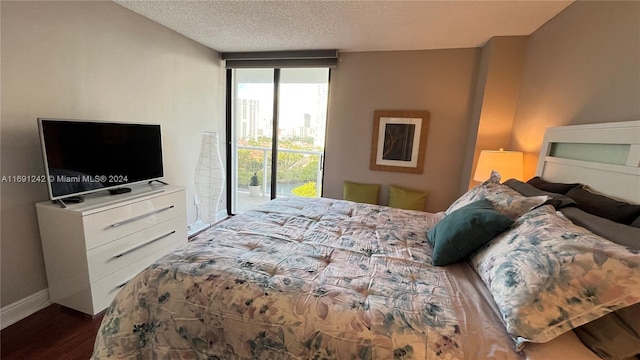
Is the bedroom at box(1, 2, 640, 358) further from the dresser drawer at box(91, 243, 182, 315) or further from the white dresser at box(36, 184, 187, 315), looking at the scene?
the dresser drawer at box(91, 243, 182, 315)

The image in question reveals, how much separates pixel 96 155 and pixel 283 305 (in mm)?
1972

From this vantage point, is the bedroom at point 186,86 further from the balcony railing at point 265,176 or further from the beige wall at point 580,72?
the balcony railing at point 265,176

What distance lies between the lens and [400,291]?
1059 millimetres

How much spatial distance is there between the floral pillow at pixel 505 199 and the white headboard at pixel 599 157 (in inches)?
13.0

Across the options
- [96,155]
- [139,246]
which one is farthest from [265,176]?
[96,155]

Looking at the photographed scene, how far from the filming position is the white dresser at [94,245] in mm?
1721

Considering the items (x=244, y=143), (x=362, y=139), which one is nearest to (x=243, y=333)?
(x=362, y=139)

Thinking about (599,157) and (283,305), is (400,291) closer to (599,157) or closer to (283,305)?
(283,305)

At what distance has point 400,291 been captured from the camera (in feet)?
3.47

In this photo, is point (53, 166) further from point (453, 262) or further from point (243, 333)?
point (453, 262)

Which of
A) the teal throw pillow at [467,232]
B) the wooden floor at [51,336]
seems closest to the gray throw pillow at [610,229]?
the teal throw pillow at [467,232]

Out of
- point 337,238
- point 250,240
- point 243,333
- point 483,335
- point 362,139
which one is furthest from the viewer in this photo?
point 362,139

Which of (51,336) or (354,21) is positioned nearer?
(51,336)

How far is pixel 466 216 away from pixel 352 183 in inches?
83.2
